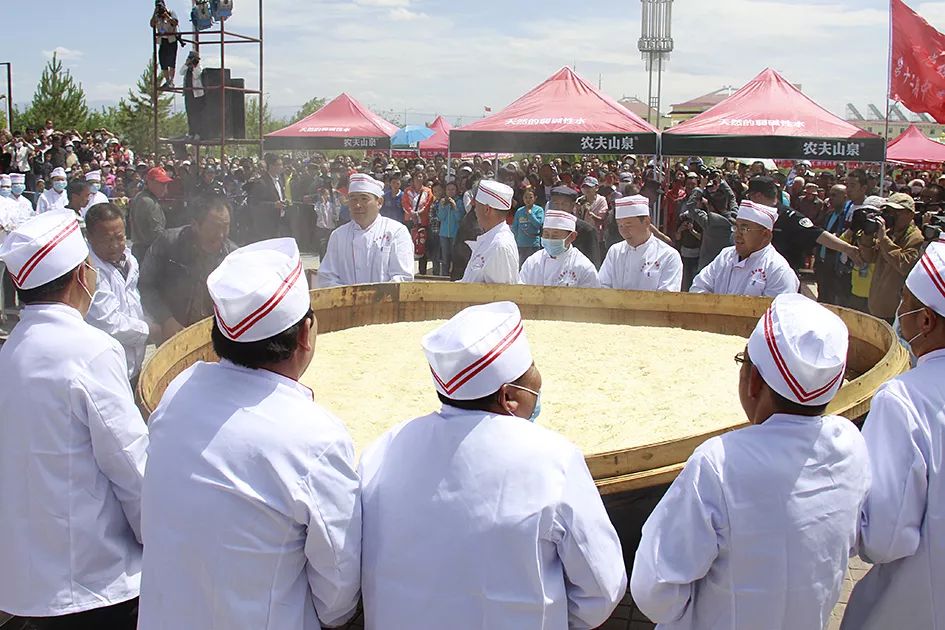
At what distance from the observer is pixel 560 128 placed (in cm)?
988

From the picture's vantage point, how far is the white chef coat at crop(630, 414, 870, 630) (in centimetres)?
187

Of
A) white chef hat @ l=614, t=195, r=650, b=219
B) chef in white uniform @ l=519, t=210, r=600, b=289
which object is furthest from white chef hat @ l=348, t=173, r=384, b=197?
white chef hat @ l=614, t=195, r=650, b=219

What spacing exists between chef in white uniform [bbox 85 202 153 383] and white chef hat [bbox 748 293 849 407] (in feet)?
10.2

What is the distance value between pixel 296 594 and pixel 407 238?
4149 mm

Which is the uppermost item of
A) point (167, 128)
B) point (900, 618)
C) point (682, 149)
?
point (167, 128)

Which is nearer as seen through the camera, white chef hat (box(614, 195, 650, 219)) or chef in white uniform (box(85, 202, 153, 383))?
chef in white uniform (box(85, 202, 153, 383))

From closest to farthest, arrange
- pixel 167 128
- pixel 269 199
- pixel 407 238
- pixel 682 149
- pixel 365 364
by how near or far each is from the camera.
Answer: pixel 365 364, pixel 407 238, pixel 682 149, pixel 269 199, pixel 167 128

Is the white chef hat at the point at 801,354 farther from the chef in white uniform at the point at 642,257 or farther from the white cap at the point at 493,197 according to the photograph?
the white cap at the point at 493,197

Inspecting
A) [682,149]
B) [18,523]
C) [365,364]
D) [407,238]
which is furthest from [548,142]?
[18,523]

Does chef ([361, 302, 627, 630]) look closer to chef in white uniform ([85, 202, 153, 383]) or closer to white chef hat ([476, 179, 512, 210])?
chef in white uniform ([85, 202, 153, 383])

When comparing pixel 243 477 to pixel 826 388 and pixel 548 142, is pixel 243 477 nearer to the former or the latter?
pixel 826 388

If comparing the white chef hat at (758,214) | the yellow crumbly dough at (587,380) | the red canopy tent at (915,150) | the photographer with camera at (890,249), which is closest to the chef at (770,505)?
the yellow crumbly dough at (587,380)

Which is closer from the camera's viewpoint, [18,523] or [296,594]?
[296,594]

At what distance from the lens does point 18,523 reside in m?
2.42
